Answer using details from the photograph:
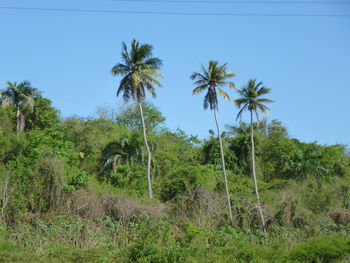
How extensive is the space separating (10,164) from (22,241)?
25.1ft

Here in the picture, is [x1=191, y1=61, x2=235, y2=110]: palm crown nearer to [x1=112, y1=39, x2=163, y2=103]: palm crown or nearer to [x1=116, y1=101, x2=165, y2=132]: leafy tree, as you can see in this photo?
[x1=112, y1=39, x2=163, y2=103]: palm crown

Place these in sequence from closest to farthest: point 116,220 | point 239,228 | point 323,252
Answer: point 323,252 < point 116,220 < point 239,228

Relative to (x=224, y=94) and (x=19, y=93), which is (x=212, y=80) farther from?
(x=19, y=93)

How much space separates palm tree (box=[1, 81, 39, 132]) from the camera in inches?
1651

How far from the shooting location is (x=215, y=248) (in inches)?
795

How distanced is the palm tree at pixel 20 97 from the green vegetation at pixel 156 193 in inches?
3.7

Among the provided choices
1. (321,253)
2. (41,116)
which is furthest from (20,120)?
(321,253)

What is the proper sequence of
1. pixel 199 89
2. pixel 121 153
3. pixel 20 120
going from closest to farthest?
pixel 199 89, pixel 121 153, pixel 20 120

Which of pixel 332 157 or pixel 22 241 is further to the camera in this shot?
pixel 332 157

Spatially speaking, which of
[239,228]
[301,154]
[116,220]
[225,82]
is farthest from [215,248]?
[301,154]

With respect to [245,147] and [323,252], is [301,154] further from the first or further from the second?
[323,252]

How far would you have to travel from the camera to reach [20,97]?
4222cm

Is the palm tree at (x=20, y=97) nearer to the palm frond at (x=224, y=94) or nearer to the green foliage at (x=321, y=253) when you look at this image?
the palm frond at (x=224, y=94)

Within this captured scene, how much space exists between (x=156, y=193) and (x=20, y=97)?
1573 centimetres
